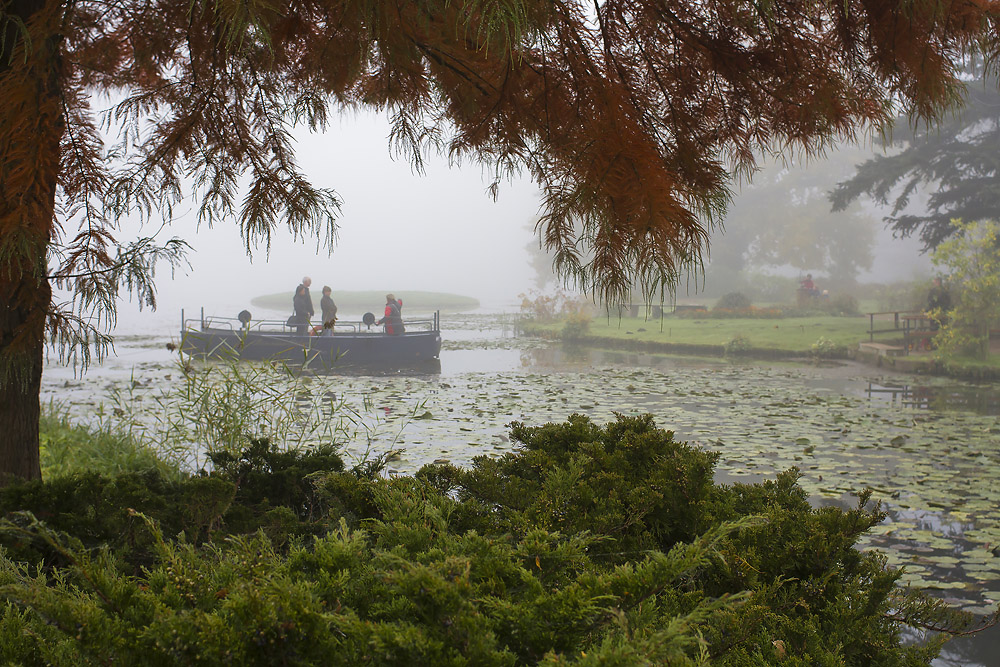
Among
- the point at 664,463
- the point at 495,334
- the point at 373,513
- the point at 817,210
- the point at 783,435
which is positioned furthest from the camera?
the point at 817,210

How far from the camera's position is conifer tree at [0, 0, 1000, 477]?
6.73 feet

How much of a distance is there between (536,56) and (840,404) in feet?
23.3

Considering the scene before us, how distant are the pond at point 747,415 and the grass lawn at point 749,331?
4.60ft

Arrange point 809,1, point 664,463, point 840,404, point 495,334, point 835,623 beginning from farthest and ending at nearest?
1. point 495,334
2. point 840,404
3. point 809,1
4. point 664,463
5. point 835,623

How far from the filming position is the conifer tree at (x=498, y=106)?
6.73 ft

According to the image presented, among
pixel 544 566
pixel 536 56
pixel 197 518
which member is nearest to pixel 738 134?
pixel 536 56

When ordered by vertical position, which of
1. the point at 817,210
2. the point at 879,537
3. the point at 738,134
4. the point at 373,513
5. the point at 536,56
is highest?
the point at 817,210

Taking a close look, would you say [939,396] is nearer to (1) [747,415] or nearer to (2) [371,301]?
(1) [747,415]

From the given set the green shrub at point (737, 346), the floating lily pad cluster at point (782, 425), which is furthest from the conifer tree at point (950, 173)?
the floating lily pad cluster at point (782, 425)

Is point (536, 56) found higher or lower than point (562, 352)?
higher

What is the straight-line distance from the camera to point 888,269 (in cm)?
2812

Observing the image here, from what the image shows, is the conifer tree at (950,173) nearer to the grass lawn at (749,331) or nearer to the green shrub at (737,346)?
the grass lawn at (749,331)

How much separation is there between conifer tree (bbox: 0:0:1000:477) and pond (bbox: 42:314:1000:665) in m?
1.22

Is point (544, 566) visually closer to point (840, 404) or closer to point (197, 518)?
point (197, 518)
